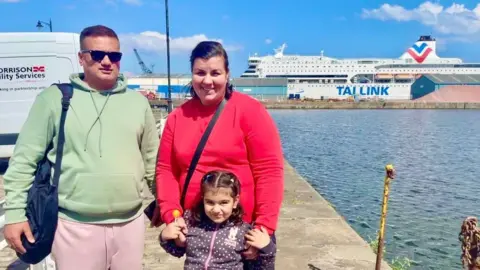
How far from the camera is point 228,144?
210cm

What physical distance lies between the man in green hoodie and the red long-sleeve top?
0.21 meters

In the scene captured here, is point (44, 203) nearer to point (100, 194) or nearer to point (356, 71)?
point (100, 194)

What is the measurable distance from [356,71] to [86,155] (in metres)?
99.0

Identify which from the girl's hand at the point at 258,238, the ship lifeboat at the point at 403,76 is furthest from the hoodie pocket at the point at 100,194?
the ship lifeboat at the point at 403,76

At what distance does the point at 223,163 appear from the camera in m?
2.12

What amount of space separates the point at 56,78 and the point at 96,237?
6570mm

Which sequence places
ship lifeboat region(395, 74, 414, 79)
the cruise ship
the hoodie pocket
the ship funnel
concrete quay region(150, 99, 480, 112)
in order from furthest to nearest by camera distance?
the ship funnel
ship lifeboat region(395, 74, 414, 79)
the cruise ship
concrete quay region(150, 99, 480, 112)
the hoodie pocket

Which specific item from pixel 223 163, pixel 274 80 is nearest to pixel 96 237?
pixel 223 163

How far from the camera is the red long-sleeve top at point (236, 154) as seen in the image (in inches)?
82.5

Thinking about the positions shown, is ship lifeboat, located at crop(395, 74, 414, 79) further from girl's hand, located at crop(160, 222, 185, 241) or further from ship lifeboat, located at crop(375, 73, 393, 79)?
girl's hand, located at crop(160, 222, 185, 241)

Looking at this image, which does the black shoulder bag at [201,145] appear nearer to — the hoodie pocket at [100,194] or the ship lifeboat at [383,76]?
the hoodie pocket at [100,194]

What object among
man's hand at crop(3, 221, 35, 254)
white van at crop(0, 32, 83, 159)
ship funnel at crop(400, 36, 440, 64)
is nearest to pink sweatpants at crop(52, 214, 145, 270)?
man's hand at crop(3, 221, 35, 254)

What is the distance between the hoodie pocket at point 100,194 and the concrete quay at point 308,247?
81.1 inches

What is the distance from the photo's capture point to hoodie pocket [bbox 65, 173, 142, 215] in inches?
85.0
